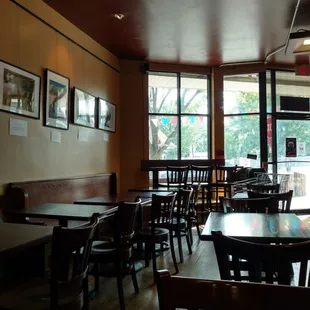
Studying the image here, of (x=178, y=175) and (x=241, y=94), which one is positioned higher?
(x=241, y=94)

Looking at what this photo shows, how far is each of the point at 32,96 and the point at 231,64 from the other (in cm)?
508

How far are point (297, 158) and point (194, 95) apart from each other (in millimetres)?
2871

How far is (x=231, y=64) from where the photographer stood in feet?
26.2

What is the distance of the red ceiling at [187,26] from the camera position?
489 cm

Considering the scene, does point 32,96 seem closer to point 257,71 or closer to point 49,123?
point 49,123

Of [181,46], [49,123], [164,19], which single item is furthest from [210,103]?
[49,123]

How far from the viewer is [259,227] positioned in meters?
2.28

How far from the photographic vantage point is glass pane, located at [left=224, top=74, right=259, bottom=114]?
813 centimetres

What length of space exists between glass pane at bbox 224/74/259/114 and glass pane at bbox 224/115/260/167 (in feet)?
0.64

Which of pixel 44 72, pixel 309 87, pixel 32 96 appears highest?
pixel 309 87

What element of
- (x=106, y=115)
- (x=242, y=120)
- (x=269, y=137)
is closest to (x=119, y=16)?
(x=106, y=115)

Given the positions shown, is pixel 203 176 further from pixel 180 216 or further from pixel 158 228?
pixel 158 228

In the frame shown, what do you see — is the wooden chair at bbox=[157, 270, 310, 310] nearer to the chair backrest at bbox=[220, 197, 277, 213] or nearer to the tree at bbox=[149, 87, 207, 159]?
the chair backrest at bbox=[220, 197, 277, 213]

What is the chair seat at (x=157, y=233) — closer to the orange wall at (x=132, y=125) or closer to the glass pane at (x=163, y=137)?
the orange wall at (x=132, y=125)
